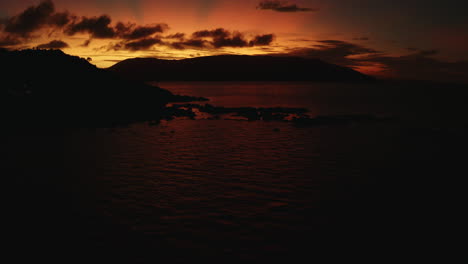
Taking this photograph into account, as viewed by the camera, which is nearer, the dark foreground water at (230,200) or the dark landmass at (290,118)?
the dark foreground water at (230,200)

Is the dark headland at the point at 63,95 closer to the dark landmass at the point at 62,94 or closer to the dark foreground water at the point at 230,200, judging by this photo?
the dark landmass at the point at 62,94

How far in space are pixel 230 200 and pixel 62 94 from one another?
52070 mm

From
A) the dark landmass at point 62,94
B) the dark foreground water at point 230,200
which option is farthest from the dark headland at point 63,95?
the dark foreground water at point 230,200

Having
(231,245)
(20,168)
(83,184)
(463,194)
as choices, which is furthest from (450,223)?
(20,168)

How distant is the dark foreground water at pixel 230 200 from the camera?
47.2ft

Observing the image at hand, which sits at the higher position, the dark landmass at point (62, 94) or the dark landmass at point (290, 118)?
the dark landmass at point (62, 94)

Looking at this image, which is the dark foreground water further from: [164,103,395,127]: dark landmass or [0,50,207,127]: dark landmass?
[0,50,207,127]: dark landmass

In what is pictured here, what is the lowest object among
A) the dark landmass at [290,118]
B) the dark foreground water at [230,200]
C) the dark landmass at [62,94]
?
the dark foreground water at [230,200]

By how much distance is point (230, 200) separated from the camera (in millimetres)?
19797

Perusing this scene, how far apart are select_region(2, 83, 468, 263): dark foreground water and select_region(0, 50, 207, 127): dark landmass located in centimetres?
1698

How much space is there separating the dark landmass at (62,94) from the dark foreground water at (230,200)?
55.7 ft

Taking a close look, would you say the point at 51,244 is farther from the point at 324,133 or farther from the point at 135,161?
the point at 324,133

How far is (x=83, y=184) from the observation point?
22.6 m

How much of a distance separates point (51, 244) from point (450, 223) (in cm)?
1703
